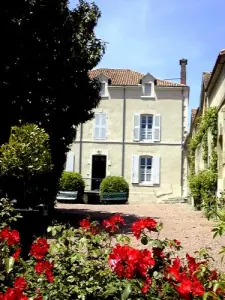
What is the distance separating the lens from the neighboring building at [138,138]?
27.3m

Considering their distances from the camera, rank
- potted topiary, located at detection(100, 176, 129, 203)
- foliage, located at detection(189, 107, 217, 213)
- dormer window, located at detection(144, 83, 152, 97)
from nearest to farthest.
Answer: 1. foliage, located at detection(189, 107, 217, 213)
2. potted topiary, located at detection(100, 176, 129, 203)
3. dormer window, located at detection(144, 83, 152, 97)

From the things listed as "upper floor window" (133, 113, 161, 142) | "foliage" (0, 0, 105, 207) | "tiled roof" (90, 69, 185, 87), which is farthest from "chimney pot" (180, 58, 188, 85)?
"foliage" (0, 0, 105, 207)

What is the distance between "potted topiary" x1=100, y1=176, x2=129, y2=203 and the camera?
2367cm

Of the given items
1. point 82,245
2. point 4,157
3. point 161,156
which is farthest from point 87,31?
point 161,156

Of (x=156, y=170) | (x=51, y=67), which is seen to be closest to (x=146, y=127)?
(x=156, y=170)

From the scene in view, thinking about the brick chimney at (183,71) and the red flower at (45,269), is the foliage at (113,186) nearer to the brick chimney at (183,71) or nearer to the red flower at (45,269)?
the brick chimney at (183,71)

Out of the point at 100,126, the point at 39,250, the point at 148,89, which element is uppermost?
the point at 148,89

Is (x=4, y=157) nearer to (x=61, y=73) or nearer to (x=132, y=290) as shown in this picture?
(x=61, y=73)

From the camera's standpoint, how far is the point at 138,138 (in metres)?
27.6

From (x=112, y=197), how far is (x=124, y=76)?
10084mm

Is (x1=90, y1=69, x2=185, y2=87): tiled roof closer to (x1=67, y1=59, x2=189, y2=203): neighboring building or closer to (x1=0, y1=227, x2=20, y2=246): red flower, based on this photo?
(x1=67, y1=59, x2=189, y2=203): neighboring building

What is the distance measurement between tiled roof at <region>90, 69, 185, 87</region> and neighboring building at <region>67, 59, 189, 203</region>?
0.49ft

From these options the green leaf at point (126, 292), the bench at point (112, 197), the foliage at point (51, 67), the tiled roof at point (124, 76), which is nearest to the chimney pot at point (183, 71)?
the tiled roof at point (124, 76)

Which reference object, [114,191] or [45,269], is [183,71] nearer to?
[114,191]
